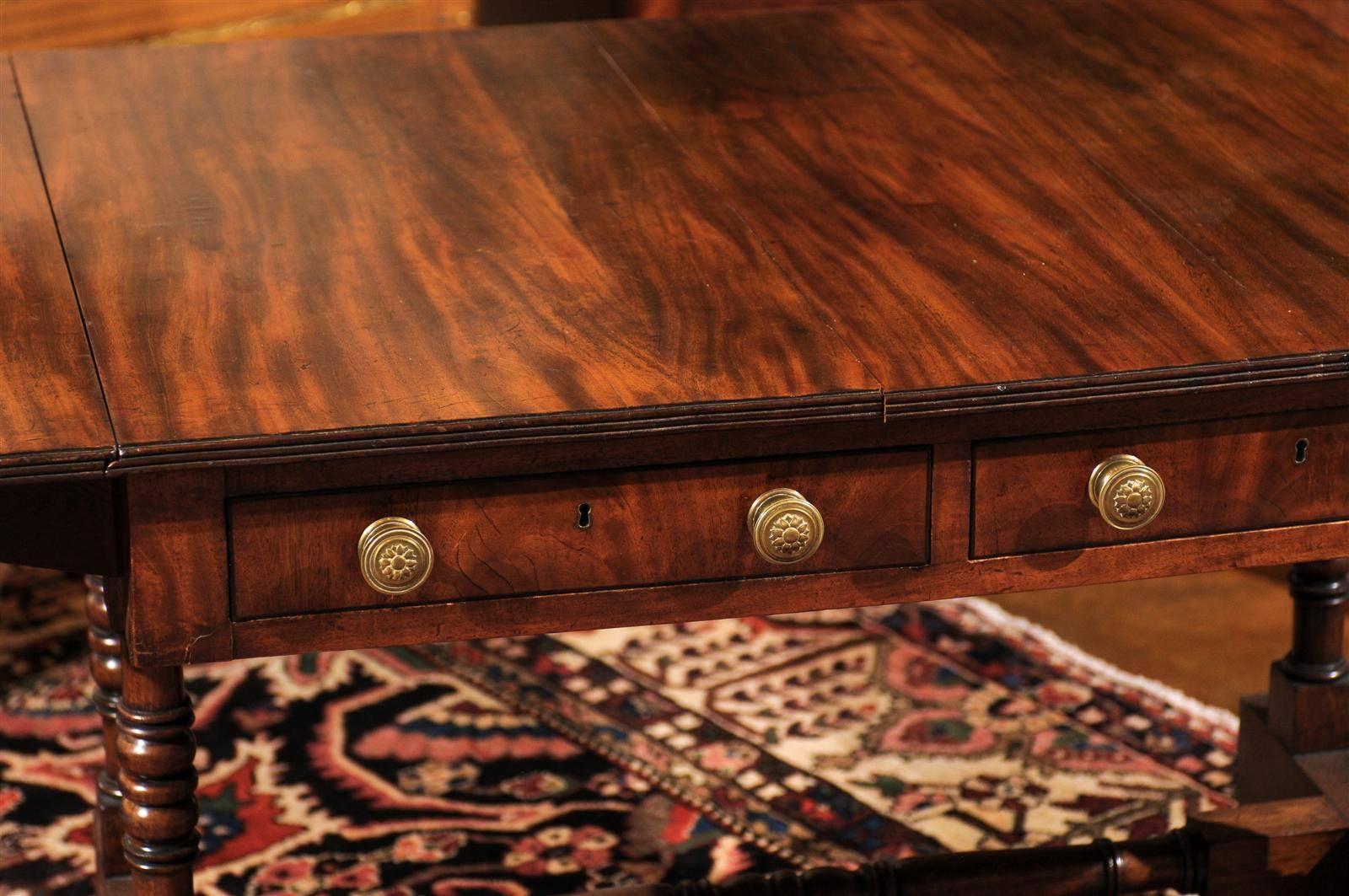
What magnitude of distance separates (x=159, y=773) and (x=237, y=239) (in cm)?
48

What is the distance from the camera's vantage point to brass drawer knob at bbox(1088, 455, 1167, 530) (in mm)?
1588

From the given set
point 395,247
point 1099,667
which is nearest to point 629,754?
point 1099,667

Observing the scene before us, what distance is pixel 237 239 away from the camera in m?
1.72

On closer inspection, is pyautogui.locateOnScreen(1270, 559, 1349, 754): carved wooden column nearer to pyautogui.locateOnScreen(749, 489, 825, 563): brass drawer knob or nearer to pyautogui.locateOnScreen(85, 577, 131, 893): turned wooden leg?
pyautogui.locateOnScreen(749, 489, 825, 563): brass drawer knob

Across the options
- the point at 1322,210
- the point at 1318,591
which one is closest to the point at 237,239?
the point at 1322,210

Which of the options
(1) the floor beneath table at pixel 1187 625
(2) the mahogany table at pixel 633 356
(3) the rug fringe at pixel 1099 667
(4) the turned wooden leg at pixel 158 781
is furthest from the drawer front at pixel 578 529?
(1) the floor beneath table at pixel 1187 625

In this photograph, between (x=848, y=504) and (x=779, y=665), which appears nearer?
(x=848, y=504)

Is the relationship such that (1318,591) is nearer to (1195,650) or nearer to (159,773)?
(1195,650)

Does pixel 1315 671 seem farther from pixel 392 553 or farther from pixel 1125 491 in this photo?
pixel 392 553

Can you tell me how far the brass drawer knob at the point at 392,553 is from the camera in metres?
1.49

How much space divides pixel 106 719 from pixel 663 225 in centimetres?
98

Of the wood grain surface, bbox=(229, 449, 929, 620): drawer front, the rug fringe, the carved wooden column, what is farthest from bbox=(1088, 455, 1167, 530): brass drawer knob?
the rug fringe

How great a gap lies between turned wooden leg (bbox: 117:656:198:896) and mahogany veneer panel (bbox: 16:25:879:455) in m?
0.35

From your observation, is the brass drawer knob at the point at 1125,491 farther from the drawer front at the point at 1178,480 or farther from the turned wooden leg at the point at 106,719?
the turned wooden leg at the point at 106,719
